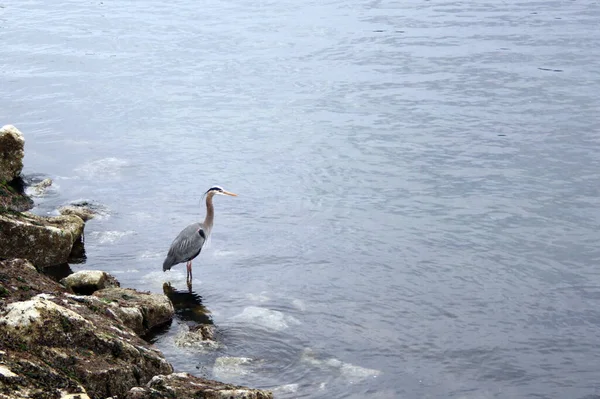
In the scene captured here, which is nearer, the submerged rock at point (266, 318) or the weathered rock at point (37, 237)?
the submerged rock at point (266, 318)

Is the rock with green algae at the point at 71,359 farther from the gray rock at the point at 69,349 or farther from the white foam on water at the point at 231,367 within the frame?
the white foam on water at the point at 231,367

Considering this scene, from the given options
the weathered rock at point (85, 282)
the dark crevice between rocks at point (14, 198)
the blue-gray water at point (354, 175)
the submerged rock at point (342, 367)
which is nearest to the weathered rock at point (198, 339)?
the blue-gray water at point (354, 175)

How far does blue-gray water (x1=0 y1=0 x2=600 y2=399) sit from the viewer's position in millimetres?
14562

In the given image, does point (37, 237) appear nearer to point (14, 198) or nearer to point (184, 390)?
point (14, 198)

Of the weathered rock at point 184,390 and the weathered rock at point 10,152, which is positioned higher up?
the weathered rock at point 10,152

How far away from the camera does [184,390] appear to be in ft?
32.0

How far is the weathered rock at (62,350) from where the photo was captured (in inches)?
336

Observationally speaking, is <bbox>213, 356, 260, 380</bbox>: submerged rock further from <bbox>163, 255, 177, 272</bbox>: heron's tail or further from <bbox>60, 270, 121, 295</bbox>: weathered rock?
<bbox>163, 255, 177, 272</bbox>: heron's tail

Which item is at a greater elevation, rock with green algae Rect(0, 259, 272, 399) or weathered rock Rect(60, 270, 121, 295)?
rock with green algae Rect(0, 259, 272, 399)

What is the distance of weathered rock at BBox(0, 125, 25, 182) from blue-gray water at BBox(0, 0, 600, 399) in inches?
58.6

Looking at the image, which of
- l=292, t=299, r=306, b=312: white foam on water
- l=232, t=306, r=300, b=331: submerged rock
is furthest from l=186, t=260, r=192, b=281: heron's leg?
l=292, t=299, r=306, b=312: white foam on water

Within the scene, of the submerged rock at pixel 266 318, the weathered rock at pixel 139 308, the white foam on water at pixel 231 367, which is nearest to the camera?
the white foam on water at pixel 231 367

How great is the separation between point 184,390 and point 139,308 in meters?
4.26

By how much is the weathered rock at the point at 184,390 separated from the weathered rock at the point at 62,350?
1.56ft
